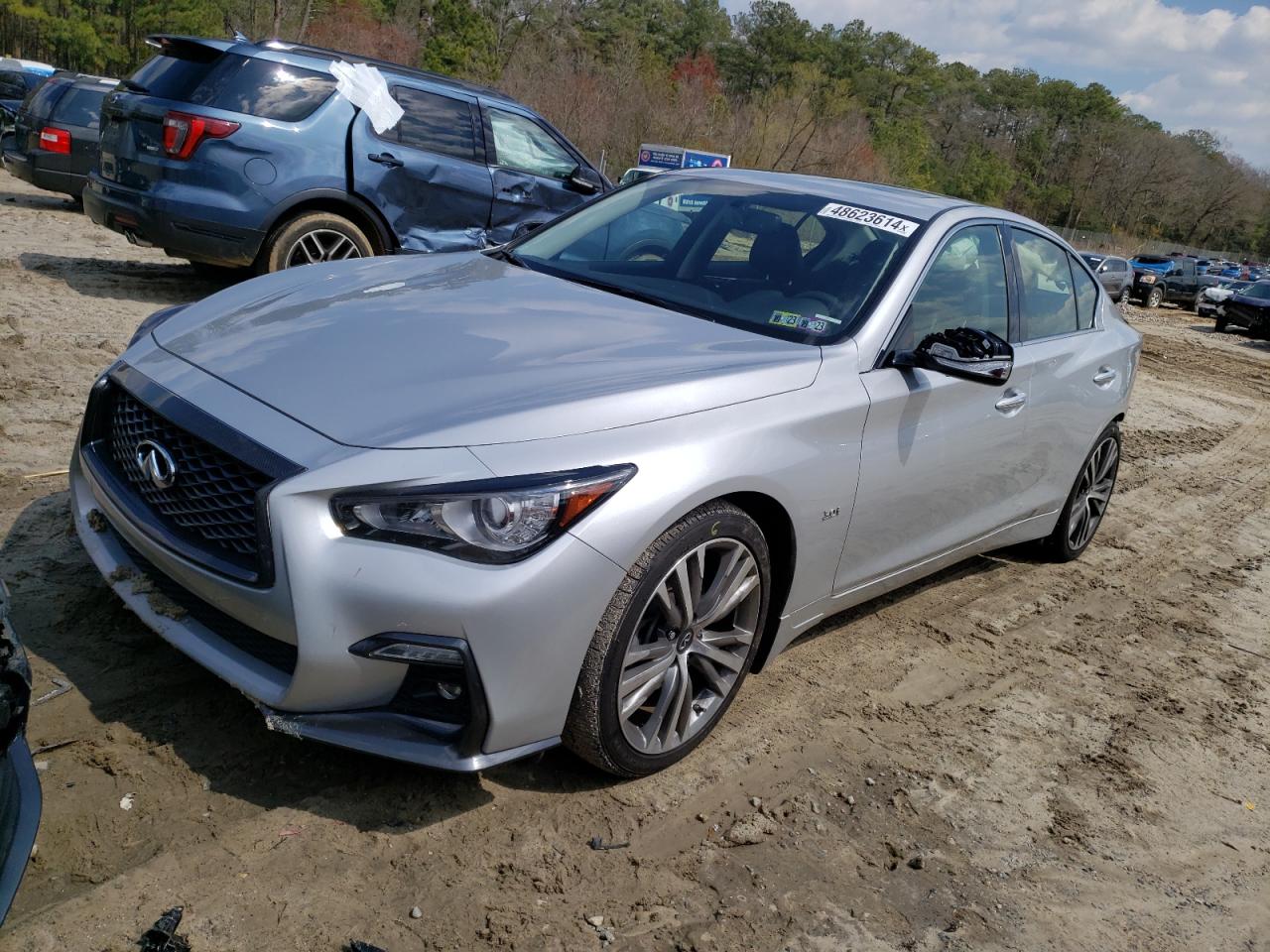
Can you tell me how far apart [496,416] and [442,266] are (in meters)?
1.63

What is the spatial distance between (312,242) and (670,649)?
19.3ft

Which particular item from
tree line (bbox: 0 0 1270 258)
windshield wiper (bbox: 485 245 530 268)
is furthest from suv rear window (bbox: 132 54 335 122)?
tree line (bbox: 0 0 1270 258)

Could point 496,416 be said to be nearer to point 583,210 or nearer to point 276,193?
point 583,210

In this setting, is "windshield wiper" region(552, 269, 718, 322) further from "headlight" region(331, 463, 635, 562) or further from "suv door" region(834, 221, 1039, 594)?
"headlight" region(331, 463, 635, 562)

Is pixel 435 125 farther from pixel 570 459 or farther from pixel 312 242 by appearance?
pixel 570 459

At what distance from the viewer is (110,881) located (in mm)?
2443

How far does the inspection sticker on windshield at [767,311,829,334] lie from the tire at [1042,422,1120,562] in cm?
228

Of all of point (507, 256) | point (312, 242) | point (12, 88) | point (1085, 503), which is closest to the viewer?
point (507, 256)

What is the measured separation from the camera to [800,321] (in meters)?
3.66

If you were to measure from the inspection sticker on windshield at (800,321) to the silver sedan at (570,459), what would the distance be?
1cm

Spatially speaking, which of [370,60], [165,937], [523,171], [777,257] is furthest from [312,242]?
[165,937]

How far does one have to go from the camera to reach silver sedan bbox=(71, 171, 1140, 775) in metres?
2.55

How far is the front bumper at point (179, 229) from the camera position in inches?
294

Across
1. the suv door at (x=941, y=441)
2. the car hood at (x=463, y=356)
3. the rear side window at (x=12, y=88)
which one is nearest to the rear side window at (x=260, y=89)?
the car hood at (x=463, y=356)
